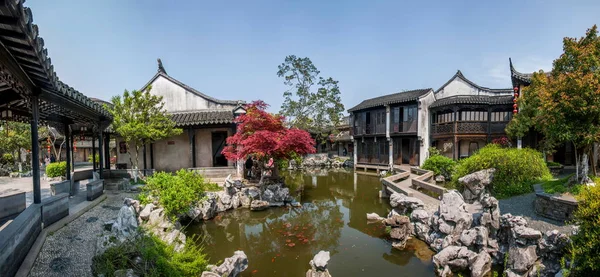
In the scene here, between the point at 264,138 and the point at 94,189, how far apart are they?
19.1 feet

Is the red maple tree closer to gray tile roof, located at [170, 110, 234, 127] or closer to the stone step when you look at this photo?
gray tile roof, located at [170, 110, 234, 127]

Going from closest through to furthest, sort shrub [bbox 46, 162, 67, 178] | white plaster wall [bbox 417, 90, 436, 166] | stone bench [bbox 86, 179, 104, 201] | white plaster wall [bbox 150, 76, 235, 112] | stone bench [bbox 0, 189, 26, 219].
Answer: stone bench [bbox 0, 189, 26, 219], stone bench [bbox 86, 179, 104, 201], shrub [bbox 46, 162, 67, 178], white plaster wall [bbox 150, 76, 235, 112], white plaster wall [bbox 417, 90, 436, 166]

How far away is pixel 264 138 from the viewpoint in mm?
11055

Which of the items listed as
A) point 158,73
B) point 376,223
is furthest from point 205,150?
point 376,223

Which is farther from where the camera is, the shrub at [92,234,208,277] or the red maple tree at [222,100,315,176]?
the red maple tree at [222,100,315,176]

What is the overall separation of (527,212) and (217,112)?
14333 millimetres

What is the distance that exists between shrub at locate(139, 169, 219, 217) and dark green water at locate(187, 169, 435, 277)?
3.53 feet

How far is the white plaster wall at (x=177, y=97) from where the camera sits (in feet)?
54.2

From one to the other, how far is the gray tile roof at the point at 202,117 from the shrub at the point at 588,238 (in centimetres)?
1280

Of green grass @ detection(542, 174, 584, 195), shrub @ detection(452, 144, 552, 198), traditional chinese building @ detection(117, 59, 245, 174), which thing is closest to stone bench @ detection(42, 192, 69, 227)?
traditional chinese building @ detection(117, 59, 245, 174)

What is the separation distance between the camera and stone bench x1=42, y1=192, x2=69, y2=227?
19.1ft

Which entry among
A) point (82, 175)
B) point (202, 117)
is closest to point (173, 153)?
point (202, 117)

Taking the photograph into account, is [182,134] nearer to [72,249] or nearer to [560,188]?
[72,249]

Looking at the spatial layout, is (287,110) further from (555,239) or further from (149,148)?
(555,239)
